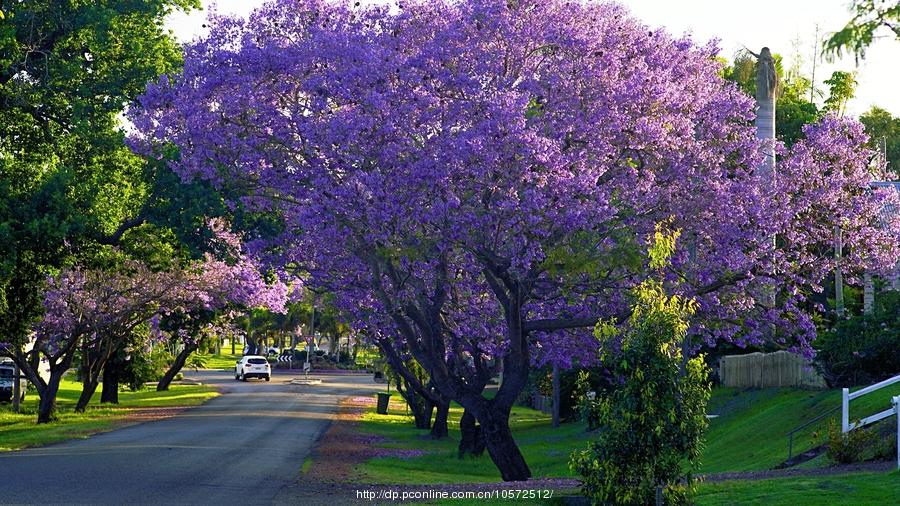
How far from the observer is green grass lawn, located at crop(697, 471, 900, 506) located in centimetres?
1515

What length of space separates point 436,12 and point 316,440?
1687 centimetres

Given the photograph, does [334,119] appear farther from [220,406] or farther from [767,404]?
[220,406]

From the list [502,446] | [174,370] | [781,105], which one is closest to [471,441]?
[502,446]

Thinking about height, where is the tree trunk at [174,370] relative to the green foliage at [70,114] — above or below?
below

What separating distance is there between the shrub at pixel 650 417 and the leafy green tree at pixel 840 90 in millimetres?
54261

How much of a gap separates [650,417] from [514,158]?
18.9ft

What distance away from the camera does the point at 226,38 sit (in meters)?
21.1

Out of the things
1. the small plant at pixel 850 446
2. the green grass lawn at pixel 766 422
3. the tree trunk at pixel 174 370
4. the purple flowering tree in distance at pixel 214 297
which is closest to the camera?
the small plant at pixel 850 446

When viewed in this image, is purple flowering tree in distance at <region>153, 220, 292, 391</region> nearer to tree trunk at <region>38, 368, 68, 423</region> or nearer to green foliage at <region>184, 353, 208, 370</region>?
tree trunk at <region>38, 368, 68, 423</region>

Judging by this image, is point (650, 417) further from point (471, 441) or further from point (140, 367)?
point (140, 367)

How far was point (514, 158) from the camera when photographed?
19.1 m

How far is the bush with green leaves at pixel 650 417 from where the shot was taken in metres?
14.9

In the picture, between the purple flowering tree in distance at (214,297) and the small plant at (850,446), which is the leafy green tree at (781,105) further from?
the small plant at (850,446)

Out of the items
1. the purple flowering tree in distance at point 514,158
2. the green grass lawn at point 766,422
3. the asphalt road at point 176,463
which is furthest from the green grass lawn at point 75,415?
the green grass lawn at point 766,422
